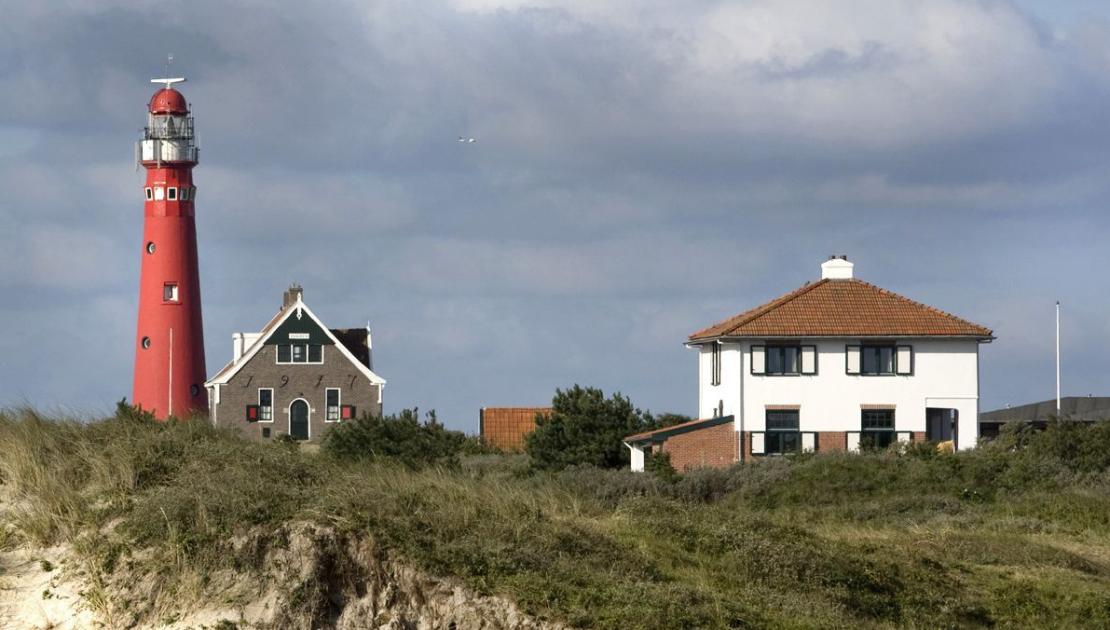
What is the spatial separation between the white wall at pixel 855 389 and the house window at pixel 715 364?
1.45m

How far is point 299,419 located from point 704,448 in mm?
29721

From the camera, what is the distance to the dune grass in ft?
53.4

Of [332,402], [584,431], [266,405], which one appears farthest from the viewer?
[332,402]

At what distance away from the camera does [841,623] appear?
16.7m

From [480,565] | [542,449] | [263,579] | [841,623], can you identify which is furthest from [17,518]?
[542,449]

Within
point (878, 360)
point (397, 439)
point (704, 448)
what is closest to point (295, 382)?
point (704, 448)

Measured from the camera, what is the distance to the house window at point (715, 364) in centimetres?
5487

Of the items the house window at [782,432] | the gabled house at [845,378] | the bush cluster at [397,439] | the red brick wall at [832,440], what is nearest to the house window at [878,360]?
the gabled house at [845,378]

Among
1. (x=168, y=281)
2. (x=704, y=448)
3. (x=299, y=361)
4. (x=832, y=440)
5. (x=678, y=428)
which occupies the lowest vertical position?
(x=704, y=448)

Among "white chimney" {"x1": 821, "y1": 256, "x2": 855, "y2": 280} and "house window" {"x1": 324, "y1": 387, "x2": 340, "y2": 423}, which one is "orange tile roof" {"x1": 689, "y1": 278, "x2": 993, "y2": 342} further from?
"house window" {"x1": 324, "y1": 387, "x2": 340, "y2": 423}

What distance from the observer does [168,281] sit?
67375 mm

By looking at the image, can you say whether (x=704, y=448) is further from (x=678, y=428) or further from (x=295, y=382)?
(x=295, y=382)

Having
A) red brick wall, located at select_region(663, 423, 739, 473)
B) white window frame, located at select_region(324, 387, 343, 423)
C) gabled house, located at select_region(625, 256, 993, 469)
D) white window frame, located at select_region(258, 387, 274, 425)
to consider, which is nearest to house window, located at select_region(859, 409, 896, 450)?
gabled house, located at select_region(625, 256, 993, 469)

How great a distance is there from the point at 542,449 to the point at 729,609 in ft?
96.7
